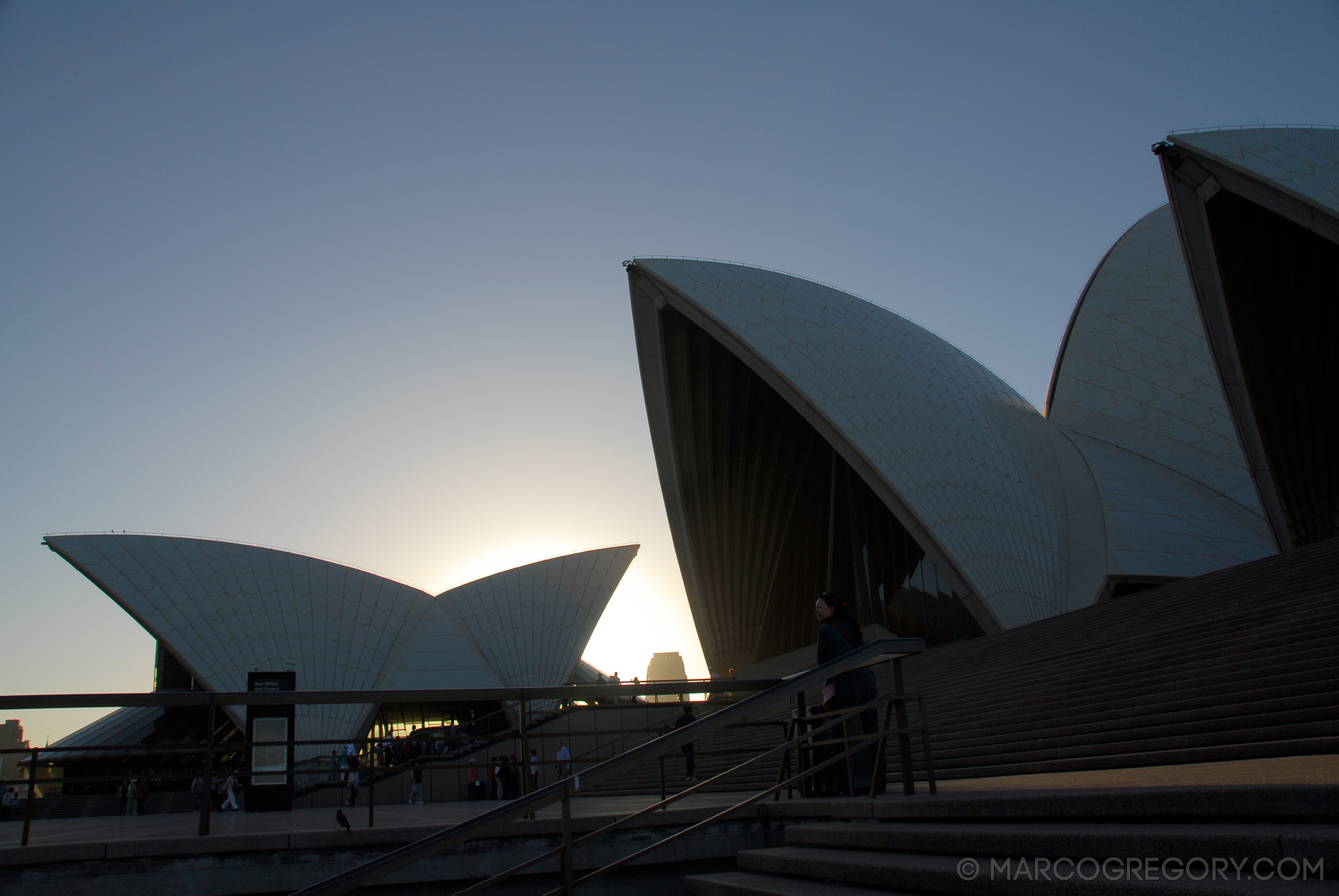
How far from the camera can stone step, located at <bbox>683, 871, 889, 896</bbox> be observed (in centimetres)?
304

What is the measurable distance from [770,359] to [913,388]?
4.78 metres

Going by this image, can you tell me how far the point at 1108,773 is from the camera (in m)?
5.13

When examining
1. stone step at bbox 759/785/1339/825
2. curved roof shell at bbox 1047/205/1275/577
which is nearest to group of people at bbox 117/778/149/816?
stone step at bbox 759/785/1339/825

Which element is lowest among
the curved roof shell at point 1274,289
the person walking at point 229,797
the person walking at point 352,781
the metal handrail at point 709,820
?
the person walking at point 229,797

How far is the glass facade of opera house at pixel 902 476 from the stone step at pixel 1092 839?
50.5 ft

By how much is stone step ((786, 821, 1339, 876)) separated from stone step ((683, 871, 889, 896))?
0.26m

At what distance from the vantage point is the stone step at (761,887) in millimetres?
3037

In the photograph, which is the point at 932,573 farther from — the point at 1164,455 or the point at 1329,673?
the point at 1329,673

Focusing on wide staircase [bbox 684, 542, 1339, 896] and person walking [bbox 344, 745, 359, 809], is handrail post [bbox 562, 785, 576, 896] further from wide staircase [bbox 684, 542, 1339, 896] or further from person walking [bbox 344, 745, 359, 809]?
person walking [bbox 344, 745, 359, 809]

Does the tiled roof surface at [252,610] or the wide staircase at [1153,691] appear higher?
the tiled roof surface at [252,610]

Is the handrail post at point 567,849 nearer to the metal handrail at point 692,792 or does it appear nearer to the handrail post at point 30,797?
the metal handrail at point 692,792

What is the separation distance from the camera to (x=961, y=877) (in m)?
2.66

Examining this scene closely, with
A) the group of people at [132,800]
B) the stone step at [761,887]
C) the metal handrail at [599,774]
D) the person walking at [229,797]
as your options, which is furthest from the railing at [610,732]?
the group of people at [132,800]

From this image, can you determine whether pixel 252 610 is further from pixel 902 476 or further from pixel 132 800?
pixel 902 476
